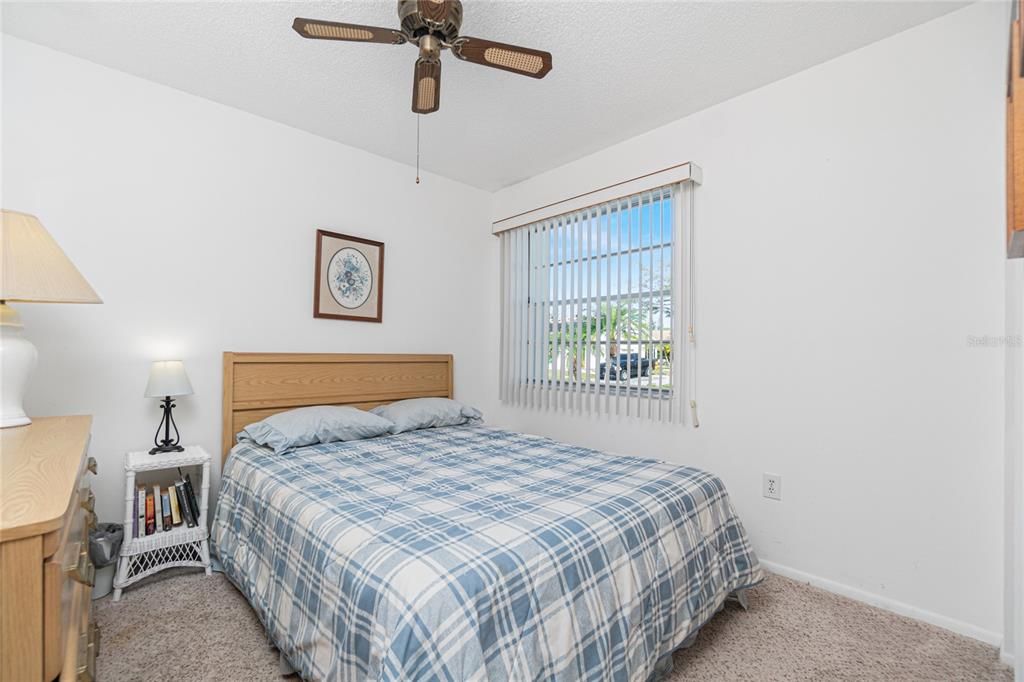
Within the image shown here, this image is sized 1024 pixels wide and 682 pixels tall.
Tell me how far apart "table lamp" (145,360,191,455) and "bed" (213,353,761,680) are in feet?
1.07

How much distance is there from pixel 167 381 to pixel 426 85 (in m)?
1.88

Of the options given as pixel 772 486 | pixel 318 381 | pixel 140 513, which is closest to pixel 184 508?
pixel 140 513

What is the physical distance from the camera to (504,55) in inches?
70.7

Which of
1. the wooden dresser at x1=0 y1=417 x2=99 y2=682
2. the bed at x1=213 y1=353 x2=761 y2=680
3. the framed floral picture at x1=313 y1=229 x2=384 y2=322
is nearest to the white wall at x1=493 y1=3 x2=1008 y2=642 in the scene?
the bed at x1=213 y1=353 x2=761 y2=680

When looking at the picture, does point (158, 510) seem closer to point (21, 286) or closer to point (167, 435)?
point (167, 435)

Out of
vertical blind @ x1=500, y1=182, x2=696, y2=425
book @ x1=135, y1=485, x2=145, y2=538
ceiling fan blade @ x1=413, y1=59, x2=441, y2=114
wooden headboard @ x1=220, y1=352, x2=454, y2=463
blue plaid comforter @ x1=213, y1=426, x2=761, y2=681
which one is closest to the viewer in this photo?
blue plaid comforter @ x1=213, y1=426, x2=761, y2=681

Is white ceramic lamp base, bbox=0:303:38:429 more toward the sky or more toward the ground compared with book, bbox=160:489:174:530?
more toward the sky

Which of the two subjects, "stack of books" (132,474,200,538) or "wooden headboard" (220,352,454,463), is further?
"wooden headboard" (220,352,454,463)

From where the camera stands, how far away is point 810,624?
2.01 meters

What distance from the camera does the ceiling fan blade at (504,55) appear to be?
5.73 feet

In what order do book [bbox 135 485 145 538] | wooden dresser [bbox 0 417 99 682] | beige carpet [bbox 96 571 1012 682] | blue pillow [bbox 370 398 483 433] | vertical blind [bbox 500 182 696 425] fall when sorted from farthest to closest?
blue pillow [bbox 370 398 483 433], vertical blind [bbox 500 182 696 425], book [bbox 135 485 145 538], beige carpet [bbox 96 571 1012 682], wooden dresser [bbox 0 417 99 682]

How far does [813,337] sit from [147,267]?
3.44 metres

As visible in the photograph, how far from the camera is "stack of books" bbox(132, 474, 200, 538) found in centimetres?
226

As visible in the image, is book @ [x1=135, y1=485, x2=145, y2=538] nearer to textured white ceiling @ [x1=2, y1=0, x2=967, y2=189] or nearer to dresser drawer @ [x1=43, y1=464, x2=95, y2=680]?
dresser drawer @ [x1=43, y1=464, x2=95, y2=680]
